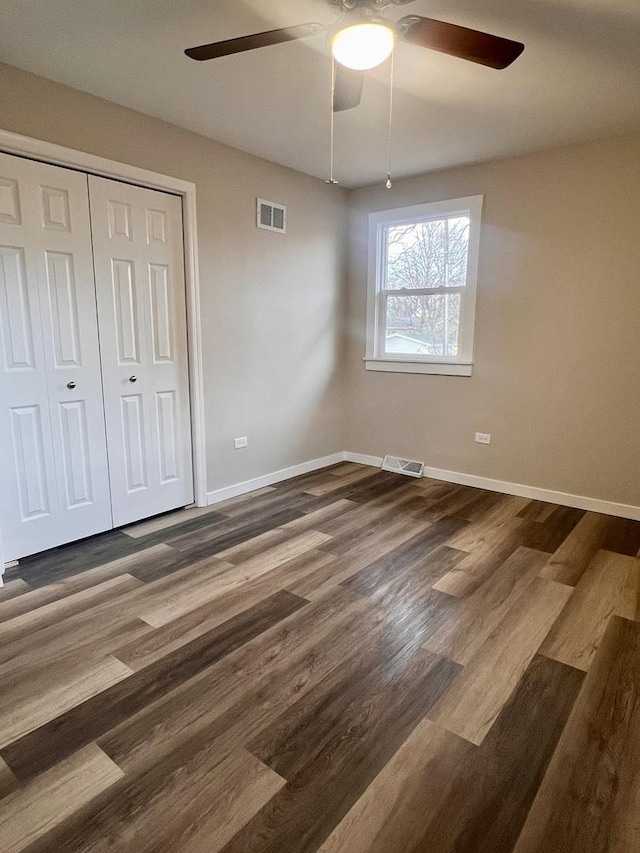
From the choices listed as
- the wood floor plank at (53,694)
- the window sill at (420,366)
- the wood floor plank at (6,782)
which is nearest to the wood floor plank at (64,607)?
the wood floor plank at (53,694)

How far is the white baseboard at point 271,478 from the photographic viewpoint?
373 centimetres

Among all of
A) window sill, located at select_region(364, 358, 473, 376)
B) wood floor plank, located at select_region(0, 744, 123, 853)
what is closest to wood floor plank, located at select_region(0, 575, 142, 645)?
wood floor plank, located at select_region(0, 744, 123, 853)

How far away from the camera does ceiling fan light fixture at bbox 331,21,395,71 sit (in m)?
1.67

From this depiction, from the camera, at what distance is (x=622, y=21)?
1980 mm

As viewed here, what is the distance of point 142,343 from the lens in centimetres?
312

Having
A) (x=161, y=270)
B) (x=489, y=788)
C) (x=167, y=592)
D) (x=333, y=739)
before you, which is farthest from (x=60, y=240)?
(x=489, y=788)

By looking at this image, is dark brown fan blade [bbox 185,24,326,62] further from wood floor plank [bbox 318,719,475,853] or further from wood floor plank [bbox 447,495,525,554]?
wood floor plank [bbox 447,495,525,554]

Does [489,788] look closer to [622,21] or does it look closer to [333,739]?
[333,739]

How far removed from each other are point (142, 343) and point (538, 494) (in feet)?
10.3

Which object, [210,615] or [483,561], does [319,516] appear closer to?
[483,561]

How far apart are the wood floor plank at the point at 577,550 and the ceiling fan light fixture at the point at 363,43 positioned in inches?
99.2

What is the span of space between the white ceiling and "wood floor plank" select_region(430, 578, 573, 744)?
2537 millimetres

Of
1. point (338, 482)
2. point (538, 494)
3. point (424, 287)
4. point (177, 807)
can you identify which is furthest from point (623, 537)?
point (177, 807)

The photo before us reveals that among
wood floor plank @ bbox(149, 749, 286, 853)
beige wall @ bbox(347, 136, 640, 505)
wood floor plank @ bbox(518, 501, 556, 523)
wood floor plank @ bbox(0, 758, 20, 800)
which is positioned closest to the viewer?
wood floor plank @ bbox(149, 749, 286, 853)
